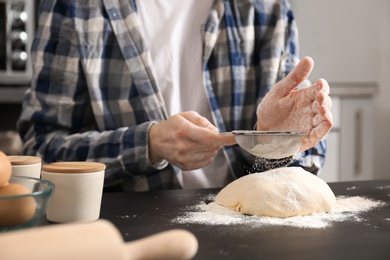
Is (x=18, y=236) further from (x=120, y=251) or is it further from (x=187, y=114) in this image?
(x=187, y=114)

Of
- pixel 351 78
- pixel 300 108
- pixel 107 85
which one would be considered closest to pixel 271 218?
pixel 300 108

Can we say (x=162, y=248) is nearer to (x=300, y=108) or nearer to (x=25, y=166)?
(x=25, y=166)

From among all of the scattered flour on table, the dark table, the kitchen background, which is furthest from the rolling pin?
the kitchen background

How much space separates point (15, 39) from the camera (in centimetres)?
256

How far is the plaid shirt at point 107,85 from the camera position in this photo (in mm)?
1310

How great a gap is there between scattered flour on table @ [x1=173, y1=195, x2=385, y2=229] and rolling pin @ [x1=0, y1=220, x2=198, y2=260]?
0.33 m

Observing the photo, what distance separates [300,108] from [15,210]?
24.1 inches

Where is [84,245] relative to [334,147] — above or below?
Answer: above

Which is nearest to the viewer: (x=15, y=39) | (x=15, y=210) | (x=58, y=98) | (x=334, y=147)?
(x=15, y=210)

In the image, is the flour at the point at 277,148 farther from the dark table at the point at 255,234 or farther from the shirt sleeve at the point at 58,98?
the shirt sleeve at the point at 58,98

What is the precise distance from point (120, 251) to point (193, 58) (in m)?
0.99

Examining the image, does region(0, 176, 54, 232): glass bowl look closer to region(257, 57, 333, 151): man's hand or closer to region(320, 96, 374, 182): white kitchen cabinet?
region(257, 57, 333, 151): man's hand

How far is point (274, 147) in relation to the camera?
1000 millimetres

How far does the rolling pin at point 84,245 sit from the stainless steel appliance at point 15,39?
2.23 m
